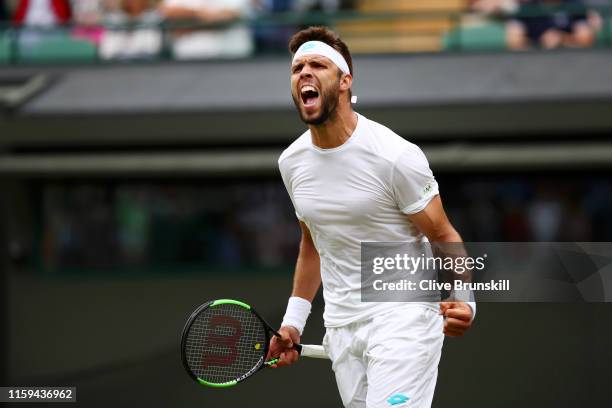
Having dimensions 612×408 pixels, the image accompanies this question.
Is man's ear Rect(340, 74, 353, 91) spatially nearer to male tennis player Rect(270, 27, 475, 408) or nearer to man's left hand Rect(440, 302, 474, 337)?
male tennis player Rect(270, 27, 475, 408)

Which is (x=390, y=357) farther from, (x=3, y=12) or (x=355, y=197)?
(x=3, y=12)

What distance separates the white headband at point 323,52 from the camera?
210 inches

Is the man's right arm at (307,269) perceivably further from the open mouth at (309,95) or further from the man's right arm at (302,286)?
the open mouth at (309,95)

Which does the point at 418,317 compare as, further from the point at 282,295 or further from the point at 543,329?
the point at 282,295

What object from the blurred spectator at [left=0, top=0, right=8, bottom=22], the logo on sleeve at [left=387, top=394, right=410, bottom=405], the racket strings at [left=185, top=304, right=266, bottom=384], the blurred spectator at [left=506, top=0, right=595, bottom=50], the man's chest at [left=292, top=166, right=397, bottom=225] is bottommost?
the racket strings at [left=185, top=304, right=266, bottom=384]

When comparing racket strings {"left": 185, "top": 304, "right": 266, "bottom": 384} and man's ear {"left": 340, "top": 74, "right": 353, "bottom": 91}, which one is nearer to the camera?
man's ear {"left": 340, "top": 74, "right": 353, "bottom": 91}

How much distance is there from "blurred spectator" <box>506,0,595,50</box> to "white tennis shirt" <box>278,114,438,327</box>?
16.1ft

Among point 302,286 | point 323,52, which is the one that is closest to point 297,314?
point 302,286

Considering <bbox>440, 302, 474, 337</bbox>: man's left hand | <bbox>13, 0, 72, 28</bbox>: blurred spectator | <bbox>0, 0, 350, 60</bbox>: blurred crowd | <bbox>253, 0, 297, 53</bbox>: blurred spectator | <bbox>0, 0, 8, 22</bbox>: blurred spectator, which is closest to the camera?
<bbox>440, 302, 474, 337</bbox>: man's left hand

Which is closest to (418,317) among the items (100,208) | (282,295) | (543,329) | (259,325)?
(259,325)

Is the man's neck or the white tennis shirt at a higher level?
the man's neck
